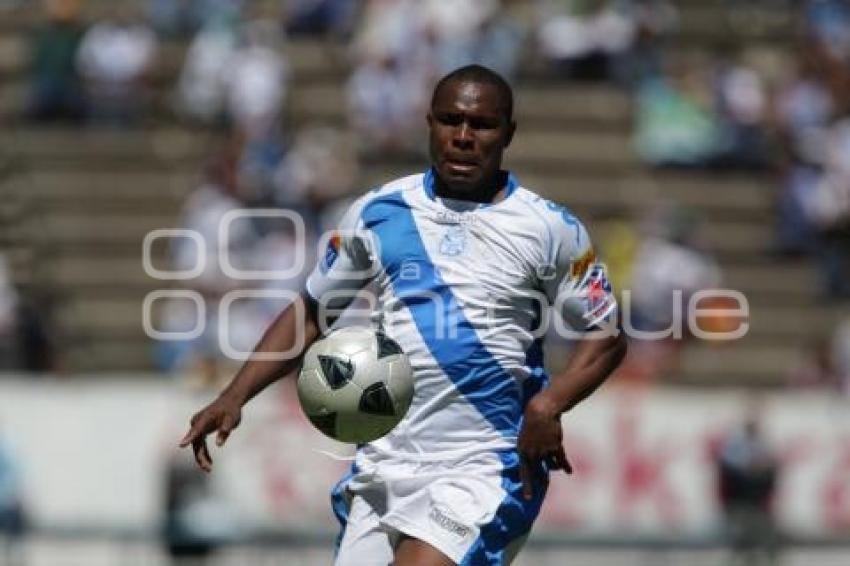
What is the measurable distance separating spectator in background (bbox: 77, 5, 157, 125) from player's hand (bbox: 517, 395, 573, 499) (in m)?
13.8

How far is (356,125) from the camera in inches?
827

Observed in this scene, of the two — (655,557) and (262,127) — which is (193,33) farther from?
(655,557)

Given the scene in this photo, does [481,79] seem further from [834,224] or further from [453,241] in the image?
[834,224]

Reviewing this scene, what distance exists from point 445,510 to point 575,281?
36.5 inches

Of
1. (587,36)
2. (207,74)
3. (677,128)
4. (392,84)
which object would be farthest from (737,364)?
(207,74)

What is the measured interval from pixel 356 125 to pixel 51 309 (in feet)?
10.9

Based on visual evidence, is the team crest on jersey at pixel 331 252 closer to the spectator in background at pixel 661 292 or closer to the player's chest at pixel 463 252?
the player's chest at pixel 463 252

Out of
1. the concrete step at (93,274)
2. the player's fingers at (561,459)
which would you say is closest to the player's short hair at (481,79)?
the player's fingers at (561,459)

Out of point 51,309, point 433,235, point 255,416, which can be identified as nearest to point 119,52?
point 51,309

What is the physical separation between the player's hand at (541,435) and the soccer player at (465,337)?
0.69ft

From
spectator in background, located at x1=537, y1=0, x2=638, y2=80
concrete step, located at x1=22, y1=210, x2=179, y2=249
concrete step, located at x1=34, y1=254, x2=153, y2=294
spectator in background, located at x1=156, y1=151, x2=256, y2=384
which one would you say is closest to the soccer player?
spectator in background, located at x1=156, y1=151, x2=256, y2=384

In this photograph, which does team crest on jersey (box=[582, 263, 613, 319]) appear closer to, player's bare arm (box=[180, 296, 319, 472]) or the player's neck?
the player's neck

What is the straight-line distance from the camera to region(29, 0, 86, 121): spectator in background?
20.9 meters

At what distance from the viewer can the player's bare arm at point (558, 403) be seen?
781 cm
